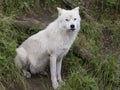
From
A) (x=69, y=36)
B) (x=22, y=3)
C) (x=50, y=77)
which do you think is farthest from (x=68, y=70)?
(x=22, y=3)

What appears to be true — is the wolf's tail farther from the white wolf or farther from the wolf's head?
the wolf's head

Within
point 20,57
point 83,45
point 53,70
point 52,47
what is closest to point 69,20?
point 52,47

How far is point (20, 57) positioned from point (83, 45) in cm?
168

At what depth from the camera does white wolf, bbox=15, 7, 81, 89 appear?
6094 mm

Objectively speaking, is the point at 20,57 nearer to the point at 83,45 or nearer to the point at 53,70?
the point at 53,70

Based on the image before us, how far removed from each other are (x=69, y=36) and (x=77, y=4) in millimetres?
2854

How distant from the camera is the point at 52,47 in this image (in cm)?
621

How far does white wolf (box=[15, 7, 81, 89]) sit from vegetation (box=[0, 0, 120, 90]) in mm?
230

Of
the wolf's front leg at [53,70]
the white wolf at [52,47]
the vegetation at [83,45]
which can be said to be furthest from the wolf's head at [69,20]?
the vegetation at [83,45]

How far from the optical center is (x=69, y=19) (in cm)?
600

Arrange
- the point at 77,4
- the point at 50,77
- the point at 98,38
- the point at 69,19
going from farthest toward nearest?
the point at 77,4
the point at 98,38
the point at 50,77
the point at 69,19

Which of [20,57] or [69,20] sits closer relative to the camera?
[69,20]

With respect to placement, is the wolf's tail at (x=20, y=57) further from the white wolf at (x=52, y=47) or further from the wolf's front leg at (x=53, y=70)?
the wolf's front leg at (x=53, y=70)

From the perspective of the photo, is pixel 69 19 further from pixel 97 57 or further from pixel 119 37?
pixel 119 37
